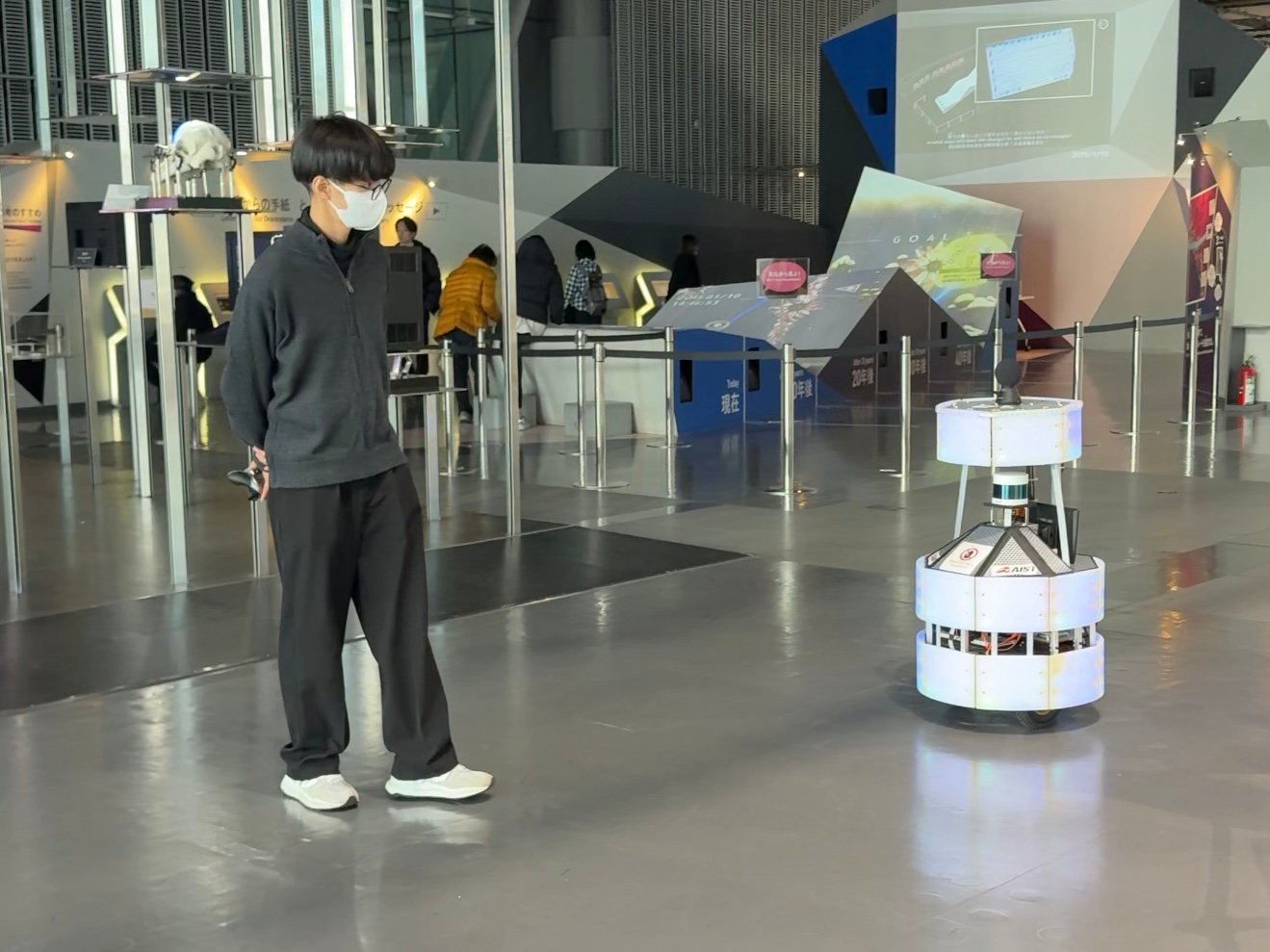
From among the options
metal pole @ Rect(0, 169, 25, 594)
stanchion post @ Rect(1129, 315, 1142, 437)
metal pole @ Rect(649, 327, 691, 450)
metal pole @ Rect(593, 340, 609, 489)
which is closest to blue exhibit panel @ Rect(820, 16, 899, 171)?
stanchion post @ Rect(1129, 315, 1142, 437)

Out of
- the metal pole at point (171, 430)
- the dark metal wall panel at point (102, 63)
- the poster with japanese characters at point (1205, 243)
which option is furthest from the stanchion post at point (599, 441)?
the dark metal wall panel at point (102, 63)

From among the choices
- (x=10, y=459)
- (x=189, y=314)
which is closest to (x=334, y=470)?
(x=10, y=459)

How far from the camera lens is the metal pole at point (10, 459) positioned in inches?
254

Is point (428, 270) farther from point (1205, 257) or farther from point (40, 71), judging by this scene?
point (1205, 257)

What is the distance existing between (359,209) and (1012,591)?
201 centimetres

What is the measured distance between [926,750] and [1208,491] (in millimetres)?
4987

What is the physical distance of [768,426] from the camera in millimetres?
12383

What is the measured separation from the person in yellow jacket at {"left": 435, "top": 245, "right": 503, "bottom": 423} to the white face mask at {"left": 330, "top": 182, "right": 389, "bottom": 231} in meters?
8.79

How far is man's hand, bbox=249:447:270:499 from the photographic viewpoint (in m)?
3.75

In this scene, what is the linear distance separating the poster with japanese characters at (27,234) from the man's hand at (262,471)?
11371 mm

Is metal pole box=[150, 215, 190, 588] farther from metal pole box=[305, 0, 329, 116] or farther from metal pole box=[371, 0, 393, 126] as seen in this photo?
metal pole box=[371, 0, 393, 126]

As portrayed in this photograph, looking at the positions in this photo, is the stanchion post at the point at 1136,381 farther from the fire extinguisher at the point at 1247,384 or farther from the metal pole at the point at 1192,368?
the fire extinguisher at the point at 1247,384

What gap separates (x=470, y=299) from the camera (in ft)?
41.2

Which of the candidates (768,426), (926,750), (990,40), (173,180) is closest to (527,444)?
(768,426)
